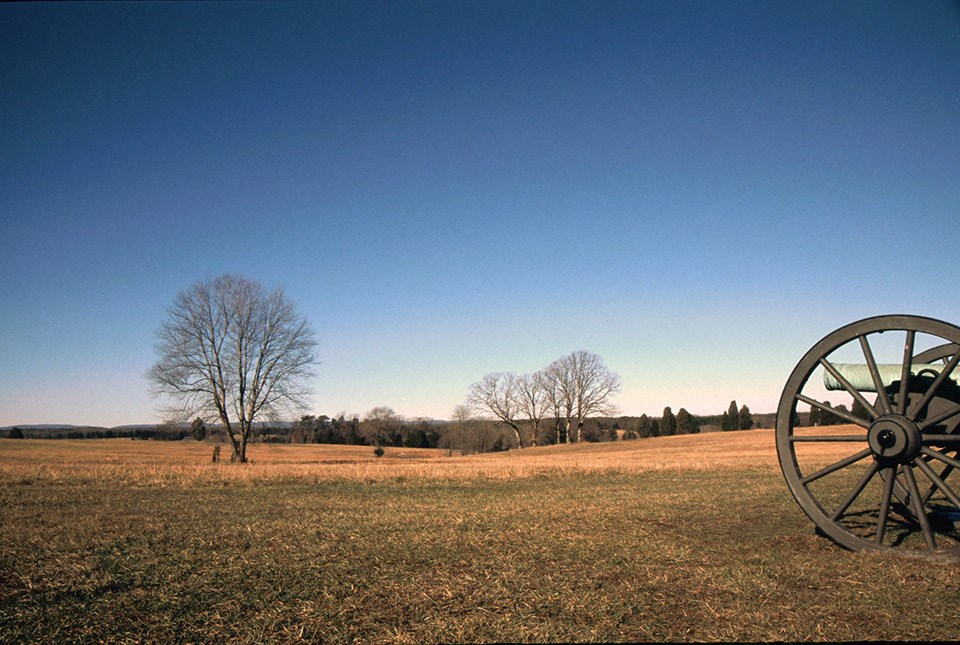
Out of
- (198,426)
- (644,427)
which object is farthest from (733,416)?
(198,426)

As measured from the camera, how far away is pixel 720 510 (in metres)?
10.0

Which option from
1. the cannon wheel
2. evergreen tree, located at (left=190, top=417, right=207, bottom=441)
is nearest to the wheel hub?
the cannon wheel

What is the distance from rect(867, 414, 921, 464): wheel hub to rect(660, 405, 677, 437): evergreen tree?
294 feet

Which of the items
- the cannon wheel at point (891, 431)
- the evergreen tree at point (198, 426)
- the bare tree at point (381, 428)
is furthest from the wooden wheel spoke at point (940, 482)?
the bare tree at point (381, 428)

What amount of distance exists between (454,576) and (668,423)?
91561mm

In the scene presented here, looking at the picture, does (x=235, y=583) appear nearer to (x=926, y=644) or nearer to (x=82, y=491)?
(x=926, y=644)

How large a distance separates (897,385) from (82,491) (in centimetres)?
1704

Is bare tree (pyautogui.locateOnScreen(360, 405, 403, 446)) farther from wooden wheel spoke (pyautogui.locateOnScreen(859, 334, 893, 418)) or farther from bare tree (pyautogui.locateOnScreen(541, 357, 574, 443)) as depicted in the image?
wooden wheel spoke (pyautogui.locateOnScreen(859, 334, 893, 418))

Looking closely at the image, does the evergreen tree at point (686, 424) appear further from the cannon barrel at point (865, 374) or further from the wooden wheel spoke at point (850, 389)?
the wooden wheel spoke at point (850, 389)

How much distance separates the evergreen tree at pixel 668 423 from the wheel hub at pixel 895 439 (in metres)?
89.7

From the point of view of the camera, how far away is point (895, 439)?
579cm

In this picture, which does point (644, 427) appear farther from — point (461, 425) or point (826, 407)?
point (826, 407)

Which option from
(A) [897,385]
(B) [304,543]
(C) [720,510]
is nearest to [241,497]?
(B) [304,543]

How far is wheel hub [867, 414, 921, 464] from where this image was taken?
571 centimetres
